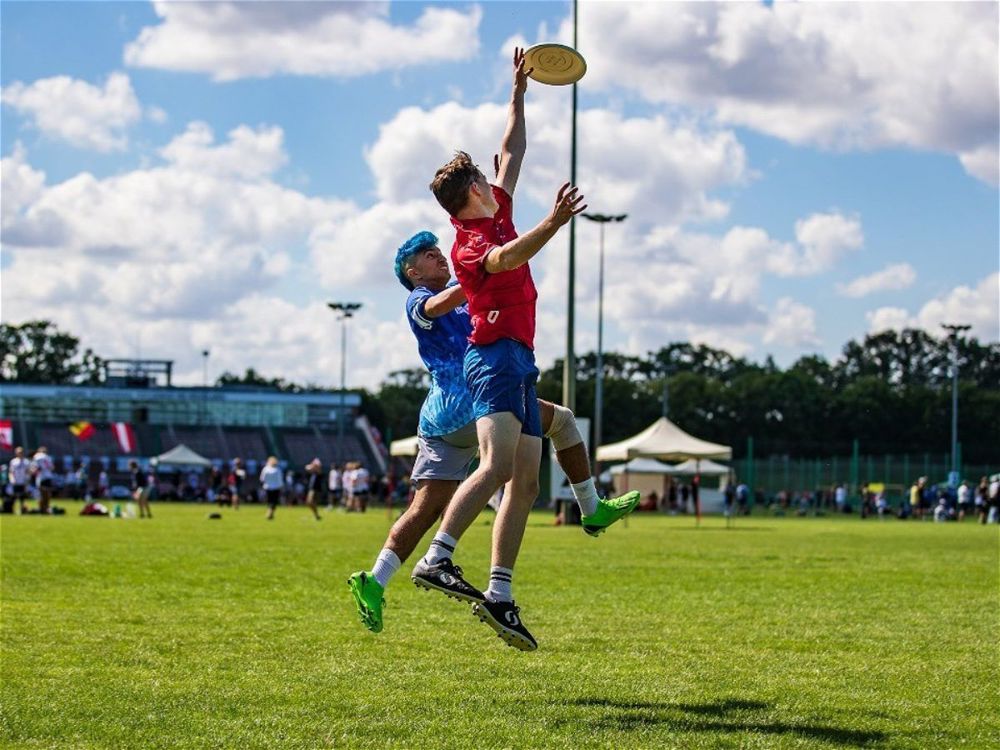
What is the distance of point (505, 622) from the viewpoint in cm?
698

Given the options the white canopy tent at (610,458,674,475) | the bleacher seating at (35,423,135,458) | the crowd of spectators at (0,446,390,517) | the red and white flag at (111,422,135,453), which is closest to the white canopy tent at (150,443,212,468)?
the crowd of spectators at (0,446,390,517)

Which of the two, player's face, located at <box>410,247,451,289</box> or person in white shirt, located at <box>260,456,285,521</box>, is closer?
player's face, located at <box>410,247,451,289</box>

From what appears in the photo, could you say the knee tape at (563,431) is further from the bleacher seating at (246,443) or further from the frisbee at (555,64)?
the bleacher seating at (246,443)

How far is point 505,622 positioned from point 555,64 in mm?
3407

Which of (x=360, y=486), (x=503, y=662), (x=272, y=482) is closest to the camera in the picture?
(x=503, y=662)

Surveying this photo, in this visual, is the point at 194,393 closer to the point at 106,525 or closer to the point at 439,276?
the point at 106,525

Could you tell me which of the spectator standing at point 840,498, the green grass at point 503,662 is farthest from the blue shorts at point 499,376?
the spectator standing at point 840,498

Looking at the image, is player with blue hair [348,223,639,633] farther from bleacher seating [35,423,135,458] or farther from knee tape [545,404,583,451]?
bleacher seating [35,423,135,458]

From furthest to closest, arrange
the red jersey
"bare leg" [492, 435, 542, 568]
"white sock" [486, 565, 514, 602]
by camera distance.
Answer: "bare leg" [492, 435, 542, 568]
the red jersey
"white sock" [486, 565, 514, 602]

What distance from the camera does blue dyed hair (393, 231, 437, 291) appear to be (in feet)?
26.4

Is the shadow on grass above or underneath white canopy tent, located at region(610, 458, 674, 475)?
underneath

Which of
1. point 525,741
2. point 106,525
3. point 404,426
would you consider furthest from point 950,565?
point 404,426

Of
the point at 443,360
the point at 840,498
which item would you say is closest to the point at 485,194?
the point at 443,360

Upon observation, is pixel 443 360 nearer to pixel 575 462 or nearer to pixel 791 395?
pixel 575 462
